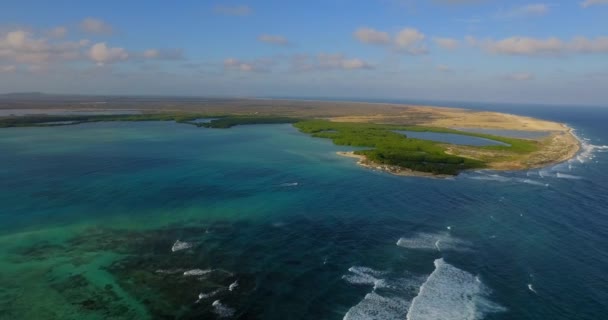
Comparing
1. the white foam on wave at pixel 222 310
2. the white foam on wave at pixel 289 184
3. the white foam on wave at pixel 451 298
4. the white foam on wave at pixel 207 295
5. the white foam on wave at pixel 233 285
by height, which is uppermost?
the white foam on wave at pixel 289 184

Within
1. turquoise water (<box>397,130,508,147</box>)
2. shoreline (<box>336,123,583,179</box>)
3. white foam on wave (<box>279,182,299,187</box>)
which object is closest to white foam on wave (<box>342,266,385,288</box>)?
white foam on wave (<box>279,182,299,187</box>)

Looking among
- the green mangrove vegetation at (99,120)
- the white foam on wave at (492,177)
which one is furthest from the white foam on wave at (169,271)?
the green mangrove vegetation at (99,120)

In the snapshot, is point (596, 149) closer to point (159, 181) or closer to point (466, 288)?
point (466, 288)

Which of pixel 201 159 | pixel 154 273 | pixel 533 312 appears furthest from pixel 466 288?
pixel 201 159

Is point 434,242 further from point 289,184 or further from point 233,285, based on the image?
point 289,184

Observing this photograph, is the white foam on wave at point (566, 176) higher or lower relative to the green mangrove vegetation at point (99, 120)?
lower

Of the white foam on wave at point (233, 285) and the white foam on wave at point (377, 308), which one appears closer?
the white foam on wave at point (377, 308)

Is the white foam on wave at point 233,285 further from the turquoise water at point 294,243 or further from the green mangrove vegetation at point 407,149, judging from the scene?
the green mangrove vegetation at point 407,149

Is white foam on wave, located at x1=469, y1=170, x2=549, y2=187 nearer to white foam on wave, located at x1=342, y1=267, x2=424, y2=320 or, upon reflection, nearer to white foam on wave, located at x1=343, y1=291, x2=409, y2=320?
white foam on wave, located at x1=342, y1=267, x2=424, y2=320
